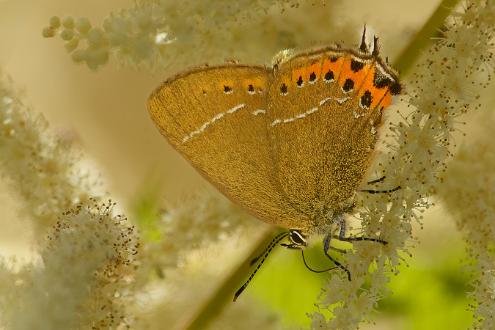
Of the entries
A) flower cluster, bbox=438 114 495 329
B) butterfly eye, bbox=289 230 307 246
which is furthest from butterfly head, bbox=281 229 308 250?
flower cluster, bbox=438 114 495 329

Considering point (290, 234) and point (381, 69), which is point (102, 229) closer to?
point (290, 234)

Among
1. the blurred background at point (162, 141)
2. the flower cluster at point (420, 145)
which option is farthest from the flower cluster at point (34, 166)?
the flower cluster at point (420, 145)

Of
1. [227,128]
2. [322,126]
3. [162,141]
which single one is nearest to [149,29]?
[227,128]

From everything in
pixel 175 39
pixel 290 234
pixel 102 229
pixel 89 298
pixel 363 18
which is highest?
pixel 363 18

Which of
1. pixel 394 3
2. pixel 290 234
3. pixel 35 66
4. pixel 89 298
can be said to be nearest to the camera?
pixel 89 298

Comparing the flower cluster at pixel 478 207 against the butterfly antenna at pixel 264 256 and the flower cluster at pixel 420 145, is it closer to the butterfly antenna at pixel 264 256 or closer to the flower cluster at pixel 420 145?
the flower cluster at pixel 420 145

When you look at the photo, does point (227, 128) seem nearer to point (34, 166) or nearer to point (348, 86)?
point (348, 86)

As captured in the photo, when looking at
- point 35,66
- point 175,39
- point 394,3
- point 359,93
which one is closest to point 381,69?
point 359,93
